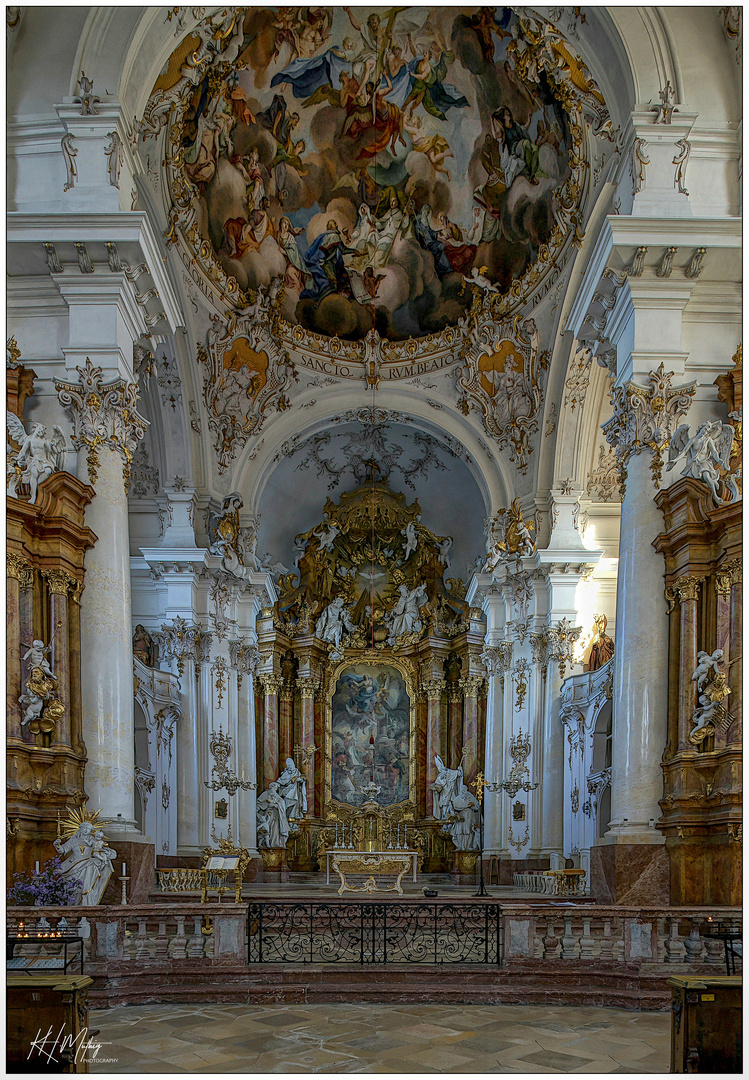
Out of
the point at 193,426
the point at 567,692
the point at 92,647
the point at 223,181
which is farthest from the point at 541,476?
the point at 92,647

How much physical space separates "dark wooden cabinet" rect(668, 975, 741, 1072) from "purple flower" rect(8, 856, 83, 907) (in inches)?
235

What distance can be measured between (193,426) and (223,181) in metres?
4.61

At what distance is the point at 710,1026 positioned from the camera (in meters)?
6.17

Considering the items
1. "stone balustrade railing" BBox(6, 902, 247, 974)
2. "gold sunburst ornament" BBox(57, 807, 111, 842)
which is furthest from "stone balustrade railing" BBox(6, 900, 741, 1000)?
"gold sunburst ornament" BBox(57, 807, 111, 842)

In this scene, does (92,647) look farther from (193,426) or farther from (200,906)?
(193,426)

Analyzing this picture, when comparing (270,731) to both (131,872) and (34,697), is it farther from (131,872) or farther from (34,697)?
(34,697)

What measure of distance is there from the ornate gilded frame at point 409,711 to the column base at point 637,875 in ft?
50.6

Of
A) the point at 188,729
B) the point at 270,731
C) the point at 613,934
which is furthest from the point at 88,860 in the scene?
the point at 270,731

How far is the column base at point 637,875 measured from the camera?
10742 millimetres

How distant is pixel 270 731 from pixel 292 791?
156 cm

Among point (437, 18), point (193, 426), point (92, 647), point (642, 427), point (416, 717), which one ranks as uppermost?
point (437, 18)

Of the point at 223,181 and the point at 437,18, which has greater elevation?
the point at 437,18

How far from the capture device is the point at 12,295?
11891 mm

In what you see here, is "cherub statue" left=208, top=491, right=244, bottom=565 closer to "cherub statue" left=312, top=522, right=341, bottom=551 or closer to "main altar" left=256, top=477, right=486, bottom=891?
"main altar" left=256, top=477, right=486, bottom=891
